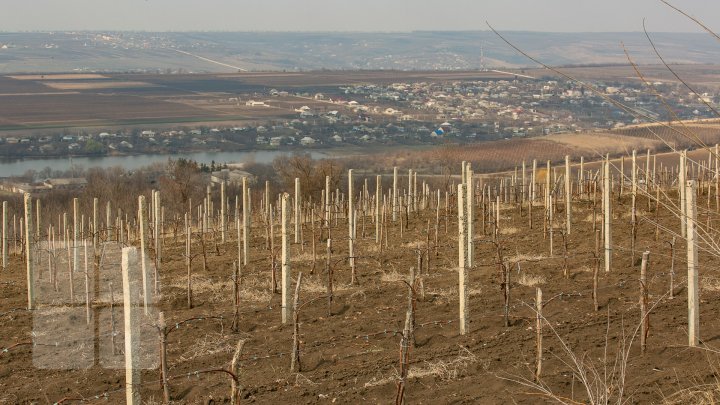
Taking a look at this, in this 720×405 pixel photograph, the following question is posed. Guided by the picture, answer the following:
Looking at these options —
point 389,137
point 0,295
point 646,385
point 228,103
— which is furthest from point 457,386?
point 228,103

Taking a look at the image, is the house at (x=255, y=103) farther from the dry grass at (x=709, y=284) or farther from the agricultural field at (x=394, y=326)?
the dry grass at (x=709, y=284)

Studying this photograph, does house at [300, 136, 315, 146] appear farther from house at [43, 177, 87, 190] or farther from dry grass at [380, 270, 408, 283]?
dry grass at [380, 270, 408, 283]

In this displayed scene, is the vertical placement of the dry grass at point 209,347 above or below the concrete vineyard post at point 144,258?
below

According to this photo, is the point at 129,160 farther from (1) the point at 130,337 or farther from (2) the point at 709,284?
(1) the point at 130,337

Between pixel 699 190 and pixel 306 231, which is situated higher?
pixel 699 190

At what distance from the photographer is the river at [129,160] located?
2264 inches

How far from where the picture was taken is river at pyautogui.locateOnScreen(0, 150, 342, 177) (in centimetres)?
5750

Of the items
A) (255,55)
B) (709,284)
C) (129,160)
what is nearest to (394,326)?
(709,284)

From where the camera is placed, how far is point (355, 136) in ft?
241

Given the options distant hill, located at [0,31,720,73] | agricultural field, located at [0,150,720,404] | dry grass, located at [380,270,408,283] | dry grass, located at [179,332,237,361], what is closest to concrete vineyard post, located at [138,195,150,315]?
agricultural field, located at [0,150,720,404]

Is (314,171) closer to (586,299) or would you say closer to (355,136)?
(586,299)

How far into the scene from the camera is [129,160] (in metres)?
61.6

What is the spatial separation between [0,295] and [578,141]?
38.7 m

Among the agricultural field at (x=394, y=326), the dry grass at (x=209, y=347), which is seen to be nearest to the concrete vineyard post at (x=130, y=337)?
the agricultural field at (x=394, y=326)
